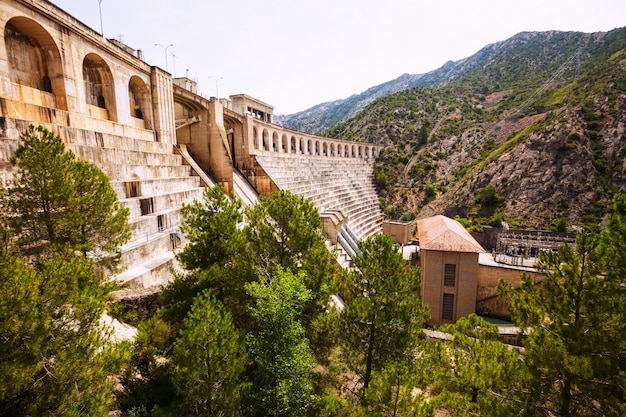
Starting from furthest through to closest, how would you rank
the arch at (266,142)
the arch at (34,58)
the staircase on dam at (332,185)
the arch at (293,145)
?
the arch at (293,145) < the arch at (266,142) < the staircase on dam at (332,185) < the arch at (34,58)

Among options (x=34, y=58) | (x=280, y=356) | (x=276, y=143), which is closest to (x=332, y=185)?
(x=276, y=143)

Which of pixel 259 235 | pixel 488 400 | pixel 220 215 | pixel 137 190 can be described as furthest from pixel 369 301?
pixel 137 190

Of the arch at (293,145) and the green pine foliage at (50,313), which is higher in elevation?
the arch at (293,145)

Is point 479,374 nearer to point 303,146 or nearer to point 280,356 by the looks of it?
point 280,356

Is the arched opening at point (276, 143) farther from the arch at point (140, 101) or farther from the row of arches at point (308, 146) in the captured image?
the arch at point (140, 101)

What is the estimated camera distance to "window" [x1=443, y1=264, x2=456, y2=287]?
19.1 m

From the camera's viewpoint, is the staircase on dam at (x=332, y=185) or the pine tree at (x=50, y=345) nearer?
the pine tree at (x=50, y=345)

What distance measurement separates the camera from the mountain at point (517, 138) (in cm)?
3706

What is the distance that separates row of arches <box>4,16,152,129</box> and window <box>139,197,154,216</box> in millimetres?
5398

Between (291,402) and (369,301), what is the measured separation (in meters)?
3.27

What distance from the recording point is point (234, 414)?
673cm

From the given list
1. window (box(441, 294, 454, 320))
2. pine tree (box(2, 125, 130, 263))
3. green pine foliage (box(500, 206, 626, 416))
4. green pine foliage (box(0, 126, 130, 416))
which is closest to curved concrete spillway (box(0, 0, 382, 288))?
pine tree (box(2, 125, 130, 263))

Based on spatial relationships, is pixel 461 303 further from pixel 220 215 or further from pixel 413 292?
pixel 220 215

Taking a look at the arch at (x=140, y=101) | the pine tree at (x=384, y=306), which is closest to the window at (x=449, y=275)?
the pine tree at (x=384, y=306)
